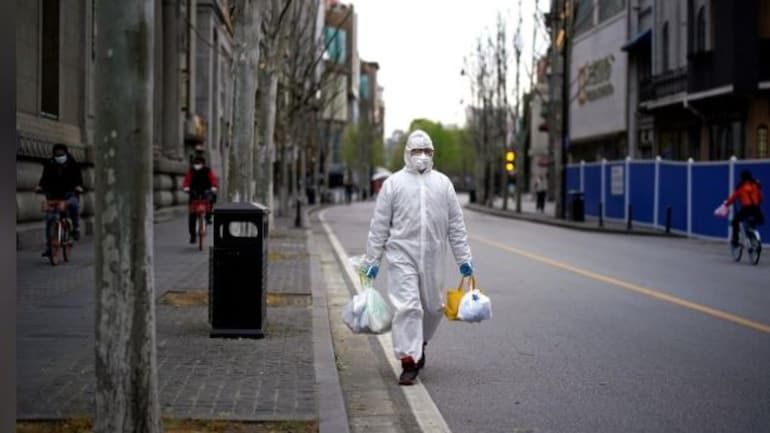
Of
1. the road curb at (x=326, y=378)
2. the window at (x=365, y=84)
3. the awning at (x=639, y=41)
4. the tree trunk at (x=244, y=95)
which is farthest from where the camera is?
the window at (x=365, y=84)

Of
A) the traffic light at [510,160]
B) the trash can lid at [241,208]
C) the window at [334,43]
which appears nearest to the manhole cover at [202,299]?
the trash can lid at [241,208]

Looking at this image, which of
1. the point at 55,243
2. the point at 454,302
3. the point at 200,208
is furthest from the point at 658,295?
the point at 200,208

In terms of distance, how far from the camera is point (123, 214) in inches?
195

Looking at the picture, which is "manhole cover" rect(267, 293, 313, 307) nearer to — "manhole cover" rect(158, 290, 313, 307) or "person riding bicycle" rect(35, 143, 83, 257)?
"manhole cover" rect(158, 290, 313, 307)

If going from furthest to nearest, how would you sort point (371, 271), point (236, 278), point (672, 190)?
point (672, 190) → point (236, 278) → point (371, 271)

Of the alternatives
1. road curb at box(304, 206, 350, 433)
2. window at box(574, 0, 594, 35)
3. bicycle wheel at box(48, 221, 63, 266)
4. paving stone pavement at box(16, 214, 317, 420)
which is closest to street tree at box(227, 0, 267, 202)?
bicycle wheel at box(48, 221, 63, 266)

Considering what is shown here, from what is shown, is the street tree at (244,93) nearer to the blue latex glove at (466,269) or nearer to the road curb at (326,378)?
the road curb at (326,378)

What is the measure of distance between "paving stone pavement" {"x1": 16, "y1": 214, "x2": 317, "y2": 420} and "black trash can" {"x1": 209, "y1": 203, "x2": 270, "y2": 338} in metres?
0.19

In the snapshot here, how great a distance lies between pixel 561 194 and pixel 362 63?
138175mm

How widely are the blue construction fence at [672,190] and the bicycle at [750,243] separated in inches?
214

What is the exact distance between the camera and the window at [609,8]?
5301 cm

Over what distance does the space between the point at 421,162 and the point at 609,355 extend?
2593mm

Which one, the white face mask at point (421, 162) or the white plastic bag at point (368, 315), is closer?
the white plastic bag at point (368, 315)

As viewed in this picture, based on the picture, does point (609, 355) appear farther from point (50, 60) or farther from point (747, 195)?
point (50, 60)
